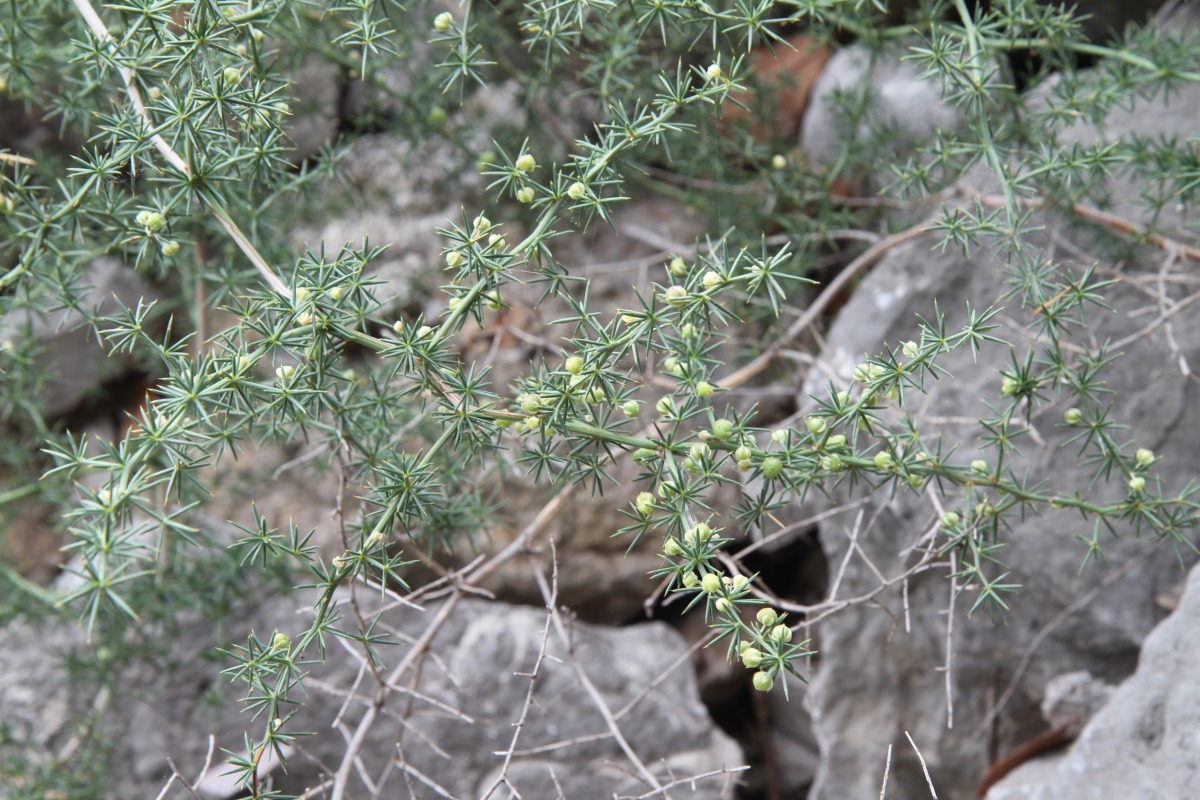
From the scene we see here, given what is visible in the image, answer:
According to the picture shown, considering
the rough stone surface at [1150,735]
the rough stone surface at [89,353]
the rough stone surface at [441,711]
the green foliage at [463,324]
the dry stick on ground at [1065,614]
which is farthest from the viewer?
the rough stone surface at [89,353]

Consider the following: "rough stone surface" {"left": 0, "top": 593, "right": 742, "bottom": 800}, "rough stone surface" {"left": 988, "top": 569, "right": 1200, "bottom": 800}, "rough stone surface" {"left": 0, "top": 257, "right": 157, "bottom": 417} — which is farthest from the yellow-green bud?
"rough stone surface" {"left": 0, "top": 257, "right": 157, "bottom": 417}

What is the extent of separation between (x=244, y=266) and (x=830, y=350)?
4.84ft

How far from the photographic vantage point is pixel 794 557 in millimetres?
2988

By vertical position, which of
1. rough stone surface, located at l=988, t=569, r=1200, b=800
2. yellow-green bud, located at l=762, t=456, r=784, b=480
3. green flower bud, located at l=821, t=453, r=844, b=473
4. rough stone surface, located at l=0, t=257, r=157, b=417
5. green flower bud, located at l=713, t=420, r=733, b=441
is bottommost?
rough stone surface, located at l=0, t=257, r=157, b=417

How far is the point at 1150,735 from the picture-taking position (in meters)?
1.85

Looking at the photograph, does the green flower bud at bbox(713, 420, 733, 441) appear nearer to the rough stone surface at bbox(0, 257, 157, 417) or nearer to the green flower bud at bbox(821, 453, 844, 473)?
the green flower bud at bbox(821, 453, 844, 473)

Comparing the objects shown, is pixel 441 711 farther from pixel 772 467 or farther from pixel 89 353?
pixel 89 353

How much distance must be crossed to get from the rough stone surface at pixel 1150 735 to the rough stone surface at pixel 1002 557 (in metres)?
0.29

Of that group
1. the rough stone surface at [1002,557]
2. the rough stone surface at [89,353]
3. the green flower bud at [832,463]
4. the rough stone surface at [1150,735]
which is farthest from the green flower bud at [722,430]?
the rough stone surface at [89,353]

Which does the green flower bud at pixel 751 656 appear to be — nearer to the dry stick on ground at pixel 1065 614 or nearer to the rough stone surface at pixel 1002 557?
the rough stone surface at pixel 1002 557

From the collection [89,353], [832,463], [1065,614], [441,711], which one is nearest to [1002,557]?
[1065,614]

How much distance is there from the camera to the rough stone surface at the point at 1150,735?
1.74m

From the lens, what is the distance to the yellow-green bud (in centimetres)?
139

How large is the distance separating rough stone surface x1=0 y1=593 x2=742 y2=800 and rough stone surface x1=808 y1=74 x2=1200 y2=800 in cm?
42
